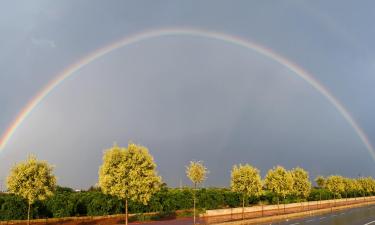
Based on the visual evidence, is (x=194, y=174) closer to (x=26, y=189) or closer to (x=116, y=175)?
(x=116, y=175)

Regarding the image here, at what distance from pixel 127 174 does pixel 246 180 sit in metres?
17.4

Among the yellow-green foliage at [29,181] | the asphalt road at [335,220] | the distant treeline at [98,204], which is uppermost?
the yellow-green foliage at [29,181]

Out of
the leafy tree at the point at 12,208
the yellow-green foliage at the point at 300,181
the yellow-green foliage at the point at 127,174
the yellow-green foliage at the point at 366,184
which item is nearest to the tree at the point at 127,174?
the yellow-green foliage at the point at 127,174

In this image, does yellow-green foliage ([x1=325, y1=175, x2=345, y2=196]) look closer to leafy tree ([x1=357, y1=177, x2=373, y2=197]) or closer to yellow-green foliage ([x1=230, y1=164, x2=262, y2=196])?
leafy tree ([x1=357, y1=177, x2=373, y2=197])

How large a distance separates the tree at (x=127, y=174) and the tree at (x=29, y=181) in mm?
3608

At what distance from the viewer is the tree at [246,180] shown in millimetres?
42125

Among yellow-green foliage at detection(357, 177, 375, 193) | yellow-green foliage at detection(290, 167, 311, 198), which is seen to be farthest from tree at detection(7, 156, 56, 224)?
yellow-green foliage at detection(357, 177, 375, 193)

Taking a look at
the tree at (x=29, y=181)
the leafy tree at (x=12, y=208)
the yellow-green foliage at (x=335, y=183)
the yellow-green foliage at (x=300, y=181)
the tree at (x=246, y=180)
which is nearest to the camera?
the tree at (x=29, y=181)

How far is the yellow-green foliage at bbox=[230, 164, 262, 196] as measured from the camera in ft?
138

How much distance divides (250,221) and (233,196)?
17079mm

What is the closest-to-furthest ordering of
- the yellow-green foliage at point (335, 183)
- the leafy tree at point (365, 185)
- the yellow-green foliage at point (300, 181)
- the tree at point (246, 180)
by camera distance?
the tree at point (246, 180) < the yellow-green foliage at point (300, 181) < the yellow-green foliage at point (335, 183) < the leafy tree at point (365, 185)

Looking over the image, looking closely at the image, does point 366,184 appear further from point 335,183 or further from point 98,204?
point 98,204

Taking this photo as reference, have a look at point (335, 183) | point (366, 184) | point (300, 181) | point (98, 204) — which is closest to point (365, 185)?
point (366, 184)

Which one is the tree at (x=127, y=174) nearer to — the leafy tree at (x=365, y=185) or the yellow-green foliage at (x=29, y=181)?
the yellow-green foliage at (x=29, y=181)
